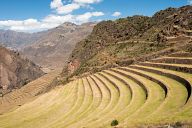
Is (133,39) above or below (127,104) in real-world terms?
above

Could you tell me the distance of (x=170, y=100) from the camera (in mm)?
22125

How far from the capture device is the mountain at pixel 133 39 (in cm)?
5203

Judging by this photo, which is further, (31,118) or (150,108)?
(31,118)

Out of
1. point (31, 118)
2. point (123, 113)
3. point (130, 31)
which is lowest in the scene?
point (31, 118)

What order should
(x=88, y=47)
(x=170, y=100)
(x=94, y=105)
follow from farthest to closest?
(x=88, y=47) < (x=94, y=105) < (x=170, y=100)

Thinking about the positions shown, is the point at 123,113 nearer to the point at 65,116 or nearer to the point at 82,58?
the point at 65,116

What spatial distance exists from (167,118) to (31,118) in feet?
63.6

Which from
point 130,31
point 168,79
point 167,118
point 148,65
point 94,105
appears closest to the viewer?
point 167,118

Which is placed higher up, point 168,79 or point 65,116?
point 168,79

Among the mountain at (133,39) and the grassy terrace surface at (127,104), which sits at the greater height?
the mountain at (133,39)

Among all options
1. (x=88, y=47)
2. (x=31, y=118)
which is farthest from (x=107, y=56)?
(x=31, y=118)

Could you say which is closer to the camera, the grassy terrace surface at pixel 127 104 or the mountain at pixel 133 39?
the grassy terrace surface at pixel 127 104

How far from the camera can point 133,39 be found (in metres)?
71.9

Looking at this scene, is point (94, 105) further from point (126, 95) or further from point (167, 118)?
point (167, 118)
